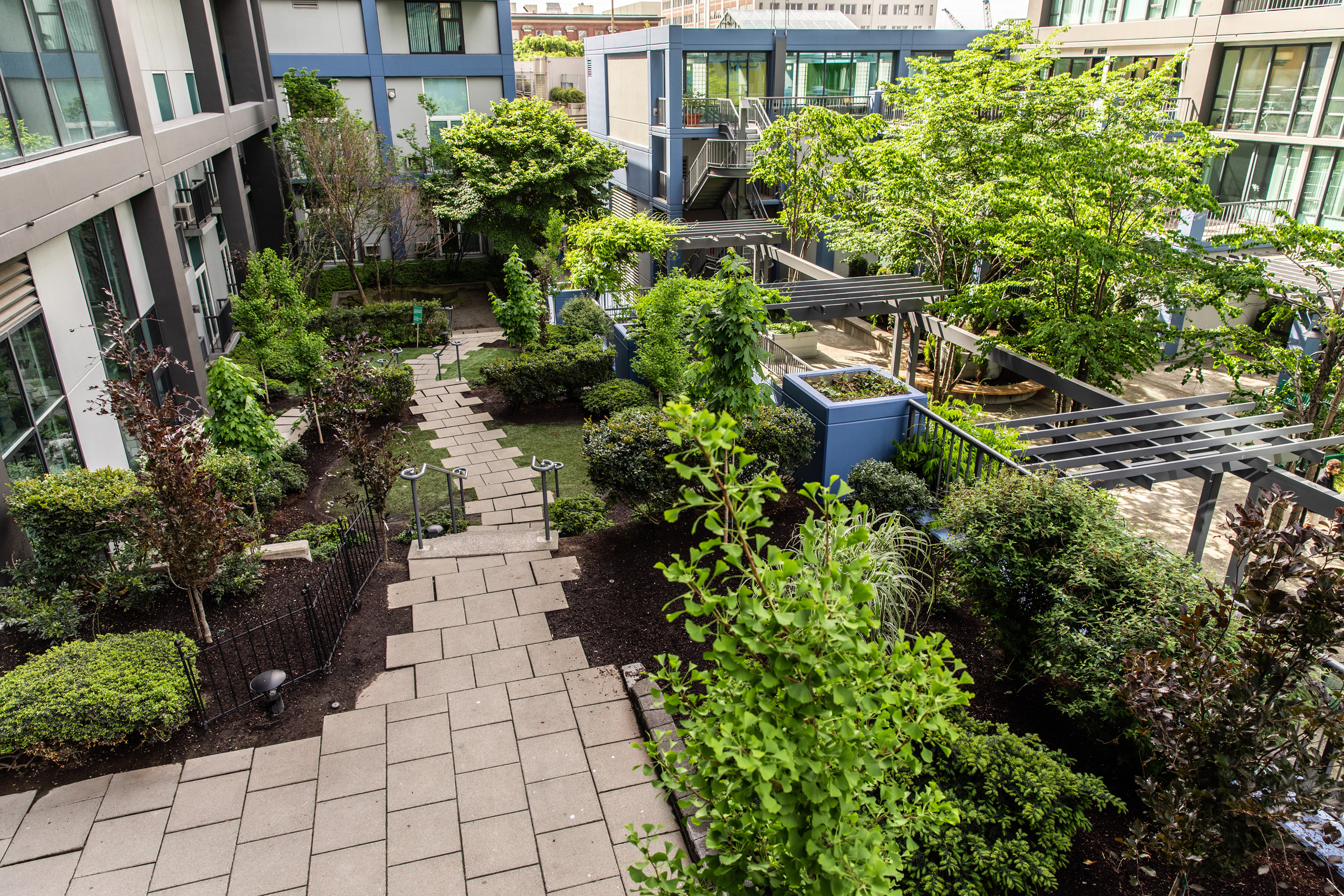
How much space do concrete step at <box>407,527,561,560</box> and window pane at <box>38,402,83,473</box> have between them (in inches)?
147

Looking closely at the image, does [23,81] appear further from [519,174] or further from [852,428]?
[519,174]

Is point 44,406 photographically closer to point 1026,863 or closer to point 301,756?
point 301,756

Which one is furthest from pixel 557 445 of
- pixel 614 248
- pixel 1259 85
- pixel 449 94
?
pixel 1259 85

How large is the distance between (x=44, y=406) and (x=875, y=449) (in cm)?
855

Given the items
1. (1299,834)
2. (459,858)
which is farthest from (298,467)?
(1299,834)

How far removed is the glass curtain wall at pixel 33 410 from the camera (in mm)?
7461

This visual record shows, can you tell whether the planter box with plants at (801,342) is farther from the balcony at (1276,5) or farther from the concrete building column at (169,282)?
the balcony at (1276,5)

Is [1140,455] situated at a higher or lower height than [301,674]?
higher

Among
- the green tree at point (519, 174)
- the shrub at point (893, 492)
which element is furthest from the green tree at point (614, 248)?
the shrub at point (893, 492)

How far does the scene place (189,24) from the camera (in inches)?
591

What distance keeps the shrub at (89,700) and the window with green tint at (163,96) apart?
1028 cm

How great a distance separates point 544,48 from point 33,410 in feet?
234

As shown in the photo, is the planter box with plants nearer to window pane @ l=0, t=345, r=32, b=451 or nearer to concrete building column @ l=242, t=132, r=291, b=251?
concrete building column @ l=242, t=132, r=291, b=251

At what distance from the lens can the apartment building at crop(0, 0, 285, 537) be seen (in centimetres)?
757
